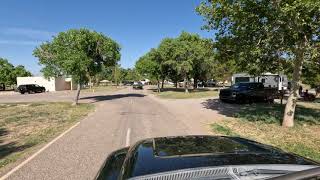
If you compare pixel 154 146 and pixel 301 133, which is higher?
pixel 154 146

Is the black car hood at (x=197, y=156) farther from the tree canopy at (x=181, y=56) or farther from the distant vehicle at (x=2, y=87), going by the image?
the distant vehicle at (x=2, y=87)

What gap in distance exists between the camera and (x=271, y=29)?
535 inches

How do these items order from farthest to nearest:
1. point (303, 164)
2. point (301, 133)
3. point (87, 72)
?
1. point (87, 72)
2. point (301, 133)
3. point (303, 164)

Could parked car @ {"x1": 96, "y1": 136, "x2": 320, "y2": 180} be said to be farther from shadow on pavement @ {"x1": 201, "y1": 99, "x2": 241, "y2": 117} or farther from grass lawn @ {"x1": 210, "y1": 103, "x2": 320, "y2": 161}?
shadow on pavement @ {"x1": 201, "y1": 99, "x2": 241, "y2": 117}

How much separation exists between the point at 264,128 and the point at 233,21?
15.3 feet

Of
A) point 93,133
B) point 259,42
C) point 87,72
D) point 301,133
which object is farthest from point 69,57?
point 301,133

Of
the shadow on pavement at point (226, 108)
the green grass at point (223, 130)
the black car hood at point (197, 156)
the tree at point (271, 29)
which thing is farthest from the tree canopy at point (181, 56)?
the black car hood at point (197, 156)

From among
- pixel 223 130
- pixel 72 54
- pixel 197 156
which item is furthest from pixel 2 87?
pixel 197 156

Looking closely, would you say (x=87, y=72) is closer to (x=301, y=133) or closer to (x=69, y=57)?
(x=69, y=57)

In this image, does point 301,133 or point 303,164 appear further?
point 301,133

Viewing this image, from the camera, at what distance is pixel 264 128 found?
1397 cm

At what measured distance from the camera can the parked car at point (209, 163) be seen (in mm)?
2533

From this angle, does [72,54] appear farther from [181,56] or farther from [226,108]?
[181,56]

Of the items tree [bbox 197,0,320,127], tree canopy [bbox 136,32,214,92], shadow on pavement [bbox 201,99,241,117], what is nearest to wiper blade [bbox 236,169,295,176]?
tree [bbox 197,0,320,127]
